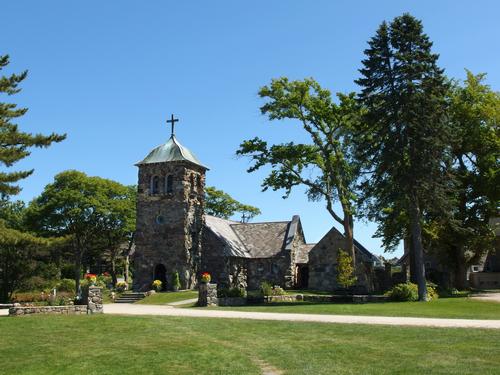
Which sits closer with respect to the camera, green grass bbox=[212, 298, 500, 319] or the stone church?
green grass bbox=[212, 298, 500, 319]

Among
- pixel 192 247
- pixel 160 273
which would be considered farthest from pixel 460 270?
pixel 160 273

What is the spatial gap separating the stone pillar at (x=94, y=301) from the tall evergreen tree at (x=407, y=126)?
18056 mm

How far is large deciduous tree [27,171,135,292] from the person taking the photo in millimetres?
52906

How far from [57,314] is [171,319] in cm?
562

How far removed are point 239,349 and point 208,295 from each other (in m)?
17.3

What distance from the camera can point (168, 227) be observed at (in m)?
43.2

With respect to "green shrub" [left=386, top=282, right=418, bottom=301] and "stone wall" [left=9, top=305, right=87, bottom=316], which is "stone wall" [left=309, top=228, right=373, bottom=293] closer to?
"green shrub" [left=386, top=282, right=418, bottom=301]

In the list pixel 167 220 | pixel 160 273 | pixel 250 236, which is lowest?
pixel 160 273

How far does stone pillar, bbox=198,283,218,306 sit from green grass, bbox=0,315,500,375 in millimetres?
11902

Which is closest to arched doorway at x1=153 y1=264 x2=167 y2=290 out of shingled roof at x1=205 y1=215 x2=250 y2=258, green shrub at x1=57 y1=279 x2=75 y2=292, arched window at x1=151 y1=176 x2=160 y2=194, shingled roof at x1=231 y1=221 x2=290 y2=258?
shingled roof at x1=205 y1=215 x2=250 y2=258

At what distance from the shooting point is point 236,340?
46.3 feet

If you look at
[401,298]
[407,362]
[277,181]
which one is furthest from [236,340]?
[277,181]

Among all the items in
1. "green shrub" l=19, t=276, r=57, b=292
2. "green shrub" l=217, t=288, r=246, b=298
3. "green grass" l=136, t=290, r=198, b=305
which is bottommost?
"green grass" l=136, t=290, r=198, b=305

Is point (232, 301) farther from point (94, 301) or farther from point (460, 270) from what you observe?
point (460, 270)
